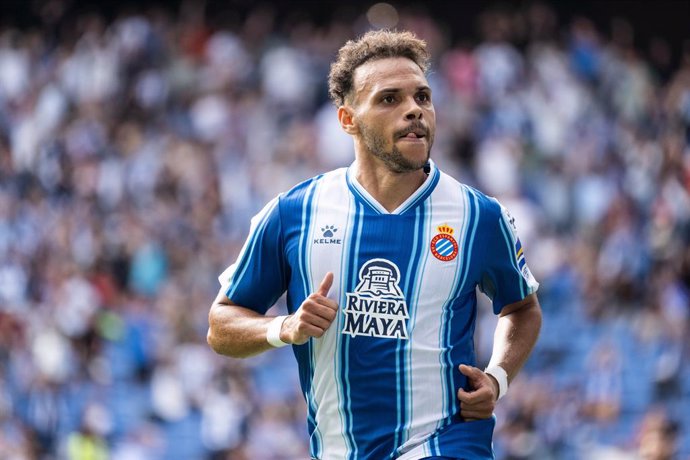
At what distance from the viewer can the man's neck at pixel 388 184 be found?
16.9 feet

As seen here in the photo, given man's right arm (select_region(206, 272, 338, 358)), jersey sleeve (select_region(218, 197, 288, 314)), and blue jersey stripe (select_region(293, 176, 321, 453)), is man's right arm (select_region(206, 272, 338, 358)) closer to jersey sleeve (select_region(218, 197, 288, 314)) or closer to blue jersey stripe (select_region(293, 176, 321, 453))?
jersey sleeve (select_region(218, 197, 288, 314))

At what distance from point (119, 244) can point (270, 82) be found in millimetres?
4249

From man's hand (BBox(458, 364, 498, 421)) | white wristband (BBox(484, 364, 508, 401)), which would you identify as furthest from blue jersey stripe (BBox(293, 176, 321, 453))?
white wristband (BBox(484, 364, 508, 401))

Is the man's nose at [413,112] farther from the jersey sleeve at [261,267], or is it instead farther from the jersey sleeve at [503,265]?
the jersey sleeve at [261,267]

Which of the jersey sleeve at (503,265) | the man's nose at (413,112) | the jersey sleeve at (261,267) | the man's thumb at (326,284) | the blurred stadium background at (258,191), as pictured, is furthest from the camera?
the blurred stadium background at (258,191)

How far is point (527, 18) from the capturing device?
21.7 metres

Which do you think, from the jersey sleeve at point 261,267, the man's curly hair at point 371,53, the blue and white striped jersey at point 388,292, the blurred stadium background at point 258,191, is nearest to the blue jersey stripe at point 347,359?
the blue and white striped jersey at point 388,292

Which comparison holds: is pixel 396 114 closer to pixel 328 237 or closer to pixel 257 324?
pixel 328 237

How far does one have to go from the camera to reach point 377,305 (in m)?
4.94

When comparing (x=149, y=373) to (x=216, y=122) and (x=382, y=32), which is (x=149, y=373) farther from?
(x=382, y=32)

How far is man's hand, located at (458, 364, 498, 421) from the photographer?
4.91 m

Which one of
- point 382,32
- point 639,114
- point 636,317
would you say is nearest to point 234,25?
point 639,114

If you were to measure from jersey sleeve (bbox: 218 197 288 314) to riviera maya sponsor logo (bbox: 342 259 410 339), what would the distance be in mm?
387

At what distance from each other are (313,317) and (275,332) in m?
0.32
